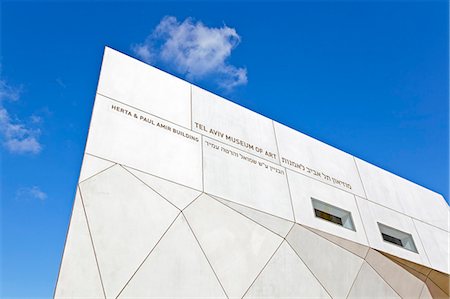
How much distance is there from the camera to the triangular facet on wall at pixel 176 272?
19.4 ft

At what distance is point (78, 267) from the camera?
5469mm

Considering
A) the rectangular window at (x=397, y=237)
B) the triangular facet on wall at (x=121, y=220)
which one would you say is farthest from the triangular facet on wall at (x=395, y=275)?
the triangular facet on wall at (x=121, y=220)

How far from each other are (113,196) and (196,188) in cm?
166

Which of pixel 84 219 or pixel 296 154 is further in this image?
pixel 296 154

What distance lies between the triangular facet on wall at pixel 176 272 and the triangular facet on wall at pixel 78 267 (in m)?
0.49

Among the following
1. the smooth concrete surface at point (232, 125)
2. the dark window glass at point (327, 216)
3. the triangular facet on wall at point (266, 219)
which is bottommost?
the triangular facet on wall at point (266, 219)

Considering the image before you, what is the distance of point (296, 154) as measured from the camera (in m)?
9.90

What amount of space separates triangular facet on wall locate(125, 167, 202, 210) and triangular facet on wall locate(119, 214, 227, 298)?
12.4 inches

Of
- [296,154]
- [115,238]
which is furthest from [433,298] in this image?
[115,238]

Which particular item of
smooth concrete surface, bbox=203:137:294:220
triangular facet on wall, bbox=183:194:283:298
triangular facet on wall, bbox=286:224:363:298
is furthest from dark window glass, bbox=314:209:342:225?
triangular facet on wall, bbox=183:194:283:298

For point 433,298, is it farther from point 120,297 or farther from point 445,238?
point 120,297

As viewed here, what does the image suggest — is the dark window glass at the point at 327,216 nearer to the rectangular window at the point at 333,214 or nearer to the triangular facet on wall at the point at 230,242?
the rectangular window at the point at 333,214

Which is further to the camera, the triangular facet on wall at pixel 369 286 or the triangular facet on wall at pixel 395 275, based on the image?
the triangular facet on wall at pixel 395 275

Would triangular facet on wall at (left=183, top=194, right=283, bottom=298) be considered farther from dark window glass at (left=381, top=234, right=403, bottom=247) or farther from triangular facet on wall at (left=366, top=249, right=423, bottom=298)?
dark window glass at (left=381, top=234, right=403, bottom=247)
